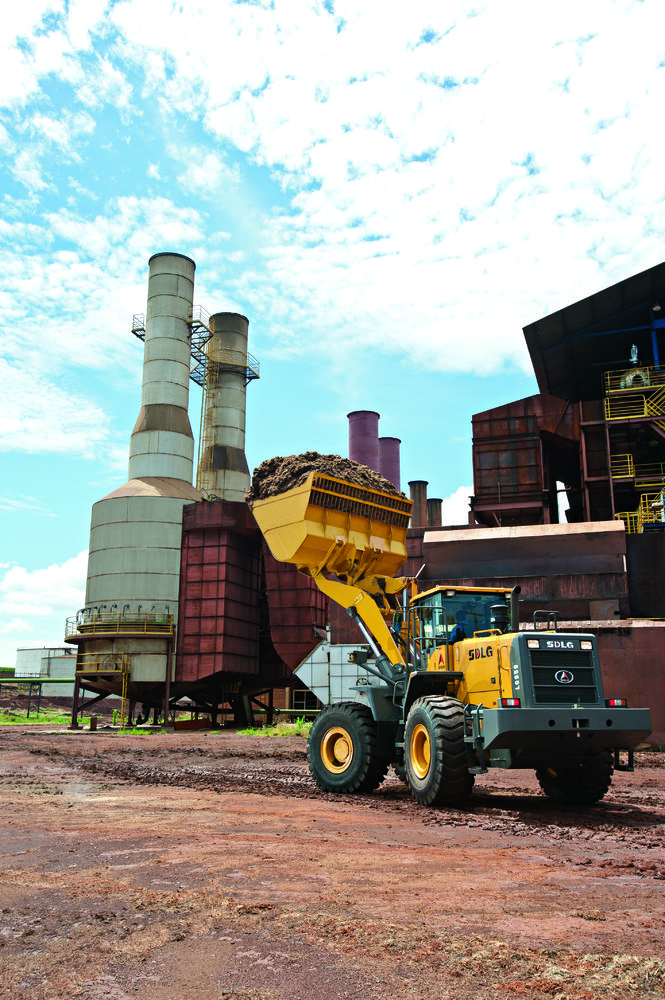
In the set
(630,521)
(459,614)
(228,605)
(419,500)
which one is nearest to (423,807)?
(459,614)

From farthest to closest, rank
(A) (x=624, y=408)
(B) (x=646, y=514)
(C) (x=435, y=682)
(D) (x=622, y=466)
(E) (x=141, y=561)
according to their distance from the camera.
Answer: (E) (x=141, y=561) → (D) (x=622, y=466) → (A) (x=624, y=408) → (B) (x=646, y=514) → (C) (x=435, y=682)

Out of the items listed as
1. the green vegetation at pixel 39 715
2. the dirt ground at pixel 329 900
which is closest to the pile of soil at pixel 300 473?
the dirt ground at pixel 329 900

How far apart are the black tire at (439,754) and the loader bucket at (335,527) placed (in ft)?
12.4

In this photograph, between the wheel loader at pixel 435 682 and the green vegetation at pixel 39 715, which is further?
the green vegetation at pixel 39 715

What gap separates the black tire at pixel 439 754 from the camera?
376 inches

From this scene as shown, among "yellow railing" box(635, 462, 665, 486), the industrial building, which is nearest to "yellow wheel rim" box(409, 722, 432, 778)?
the industrial building

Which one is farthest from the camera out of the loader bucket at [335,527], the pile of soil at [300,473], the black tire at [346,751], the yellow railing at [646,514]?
the yellow railing at [646,514]

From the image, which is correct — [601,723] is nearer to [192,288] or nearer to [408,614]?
[408,614]

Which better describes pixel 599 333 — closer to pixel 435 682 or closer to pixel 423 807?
pixel 435 682

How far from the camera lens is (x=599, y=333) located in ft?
107

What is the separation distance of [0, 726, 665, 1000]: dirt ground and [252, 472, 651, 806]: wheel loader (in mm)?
644

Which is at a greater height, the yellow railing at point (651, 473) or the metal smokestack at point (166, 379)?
the metal smokestack at point (166, 379)

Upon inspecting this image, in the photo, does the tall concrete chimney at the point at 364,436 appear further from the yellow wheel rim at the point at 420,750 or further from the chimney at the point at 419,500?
the yellow wheel rim at the point at 420,750

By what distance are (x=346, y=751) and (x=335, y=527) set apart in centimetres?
367
